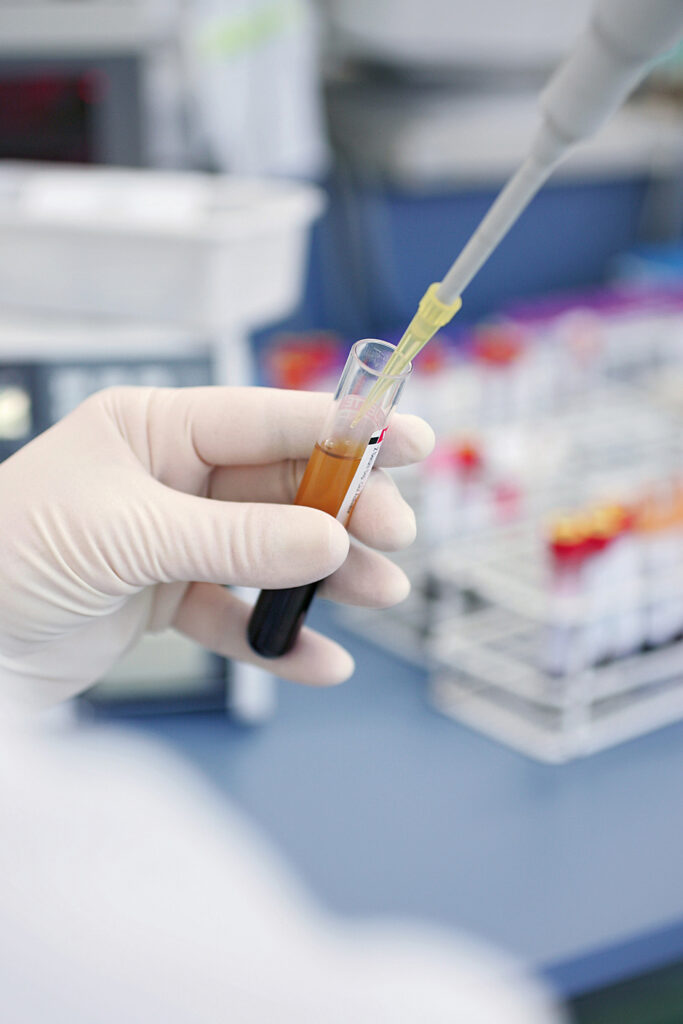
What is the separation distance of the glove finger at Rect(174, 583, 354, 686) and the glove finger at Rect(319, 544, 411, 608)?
50 mm

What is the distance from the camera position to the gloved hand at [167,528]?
0.62 metres

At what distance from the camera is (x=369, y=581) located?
71 centimetres

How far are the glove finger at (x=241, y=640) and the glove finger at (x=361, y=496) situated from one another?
9 cm

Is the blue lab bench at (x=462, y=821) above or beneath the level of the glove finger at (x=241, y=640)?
beneath

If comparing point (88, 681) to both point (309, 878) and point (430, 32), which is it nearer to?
point (309, 878)

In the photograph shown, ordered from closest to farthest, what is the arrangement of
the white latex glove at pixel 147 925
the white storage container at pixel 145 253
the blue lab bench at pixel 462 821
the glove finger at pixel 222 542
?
the white latex glove at pixel 147 925, the glove finger at pixel 222 542, the blue lab bench at pixel 462 821, the white storage container at pixel 145 253

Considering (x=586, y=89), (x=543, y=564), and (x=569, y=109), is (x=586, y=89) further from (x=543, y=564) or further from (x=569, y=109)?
(x=543, y=564)

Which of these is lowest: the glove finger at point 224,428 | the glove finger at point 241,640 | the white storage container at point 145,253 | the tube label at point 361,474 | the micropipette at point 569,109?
the glove finger at point 241,640

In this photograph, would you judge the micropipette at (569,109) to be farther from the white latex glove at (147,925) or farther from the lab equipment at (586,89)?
the white latex glove at (147,925)

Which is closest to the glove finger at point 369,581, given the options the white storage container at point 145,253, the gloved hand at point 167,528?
the gloved hand at point 167,528

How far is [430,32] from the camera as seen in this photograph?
1716mm

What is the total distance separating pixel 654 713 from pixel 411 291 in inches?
48.2

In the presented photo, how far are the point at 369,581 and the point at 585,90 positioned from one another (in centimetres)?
36

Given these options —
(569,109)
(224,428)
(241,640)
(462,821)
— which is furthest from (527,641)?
(569,109)
